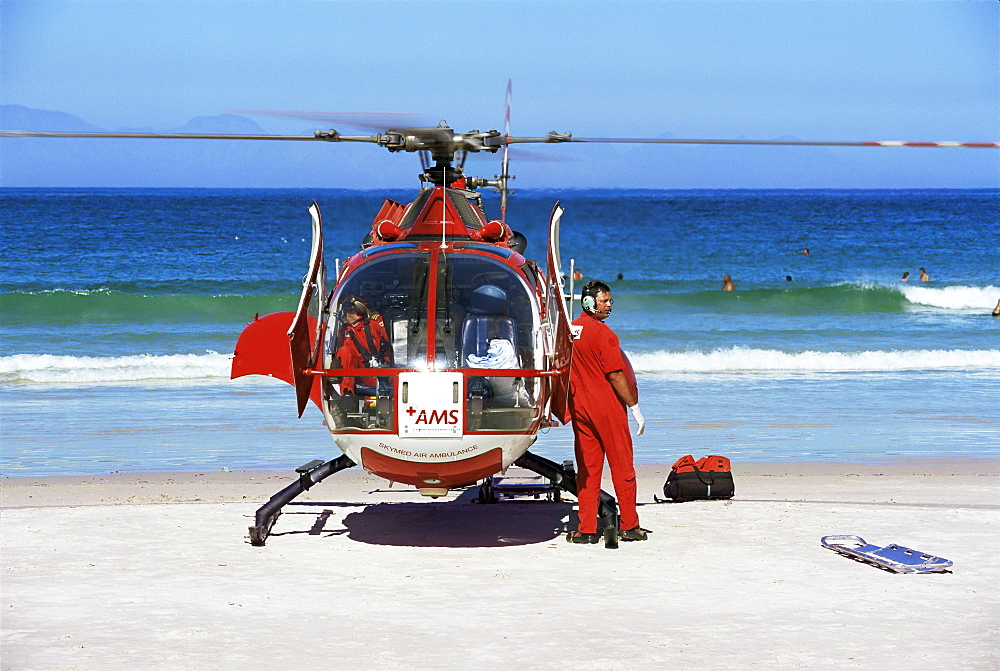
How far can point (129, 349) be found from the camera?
24.4 m

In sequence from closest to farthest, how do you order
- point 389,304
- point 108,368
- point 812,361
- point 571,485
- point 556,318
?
point 389,304 < point 556,318 < point 571,485 < point 108,368 < point 812,361

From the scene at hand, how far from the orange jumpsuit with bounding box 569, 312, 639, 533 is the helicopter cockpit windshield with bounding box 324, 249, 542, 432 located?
60 cm

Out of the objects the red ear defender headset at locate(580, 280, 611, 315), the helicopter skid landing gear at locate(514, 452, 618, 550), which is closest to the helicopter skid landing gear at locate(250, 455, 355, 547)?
the helicopter skid landing gear at locate(514, 452, 618, 550)

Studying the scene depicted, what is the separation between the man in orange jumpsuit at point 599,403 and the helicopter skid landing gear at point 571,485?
10 cm

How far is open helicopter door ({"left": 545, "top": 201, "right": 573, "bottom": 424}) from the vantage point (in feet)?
27.8

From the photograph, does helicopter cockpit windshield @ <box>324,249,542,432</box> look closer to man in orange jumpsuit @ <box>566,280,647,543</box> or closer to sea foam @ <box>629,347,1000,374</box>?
man in orange jumpsuit @ <box>566,280,647,543</box>

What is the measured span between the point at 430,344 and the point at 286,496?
6.53 ft

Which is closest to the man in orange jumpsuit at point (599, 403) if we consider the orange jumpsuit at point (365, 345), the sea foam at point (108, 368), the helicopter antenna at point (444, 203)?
the helicopter antenna at point (444, 203)

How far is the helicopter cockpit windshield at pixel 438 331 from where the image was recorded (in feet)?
26.8

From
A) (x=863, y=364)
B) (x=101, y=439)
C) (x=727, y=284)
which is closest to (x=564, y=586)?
(x=101, y=439)

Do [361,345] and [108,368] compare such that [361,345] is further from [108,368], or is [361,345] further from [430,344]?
[108,368]

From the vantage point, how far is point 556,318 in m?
8.69

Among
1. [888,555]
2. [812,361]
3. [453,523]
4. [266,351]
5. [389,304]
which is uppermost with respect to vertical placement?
[389,304]

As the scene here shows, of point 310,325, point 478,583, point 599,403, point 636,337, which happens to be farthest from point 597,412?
point 636,337
